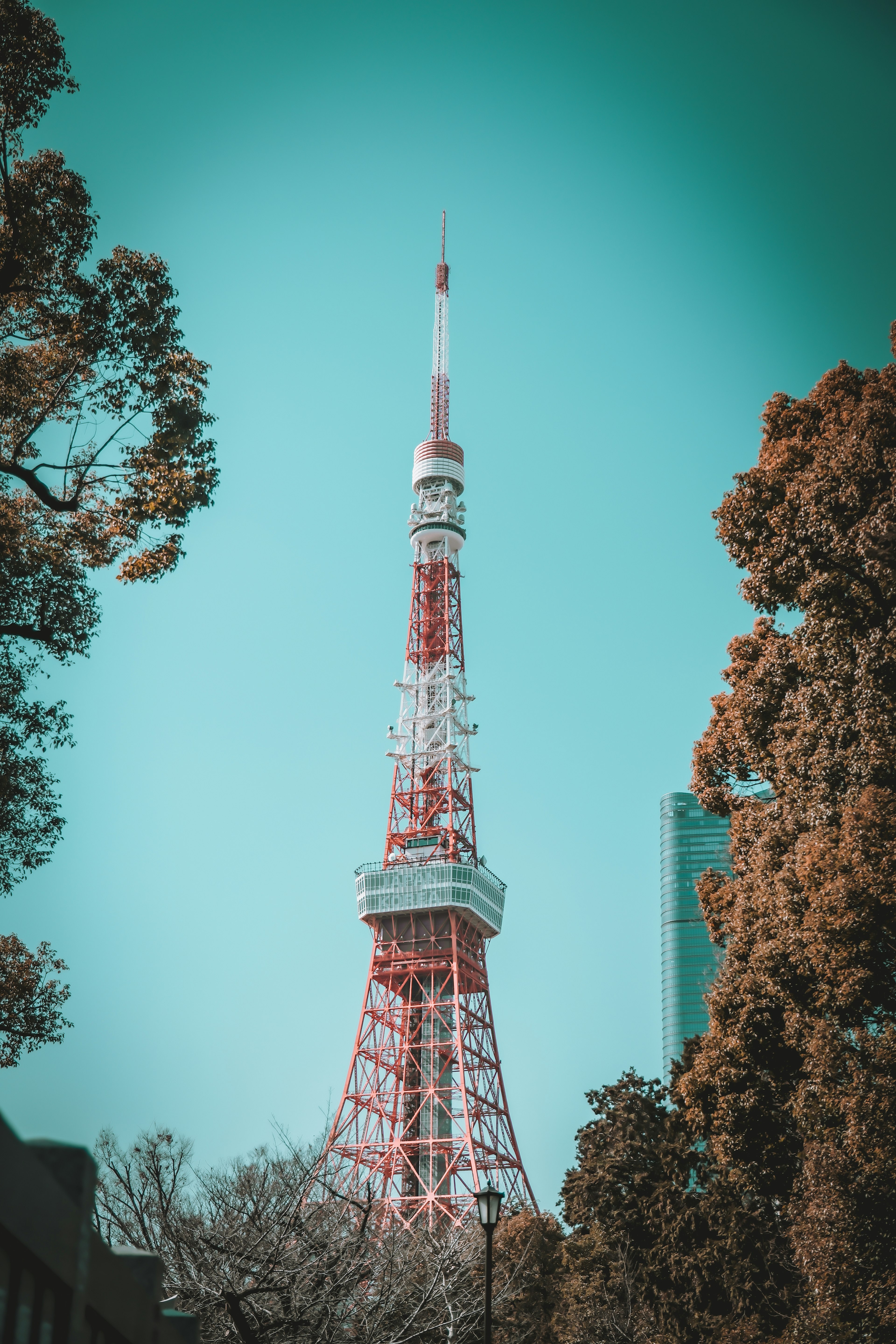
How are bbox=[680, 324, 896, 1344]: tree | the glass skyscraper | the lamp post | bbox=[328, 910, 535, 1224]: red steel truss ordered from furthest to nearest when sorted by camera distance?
the glass skyscraper → bbox=[328, 910, 535, 1224]: red steel truss → the lamp post → bbox=[680, 324, 896, 1344]: tree

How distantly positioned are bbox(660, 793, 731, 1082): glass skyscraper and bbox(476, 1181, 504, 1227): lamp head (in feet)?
409

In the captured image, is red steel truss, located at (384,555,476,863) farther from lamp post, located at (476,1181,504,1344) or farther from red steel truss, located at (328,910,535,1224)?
lamp post, located at (476,1181,504,1344)

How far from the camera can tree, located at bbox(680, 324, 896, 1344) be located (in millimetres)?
12023

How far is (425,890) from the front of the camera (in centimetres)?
5538

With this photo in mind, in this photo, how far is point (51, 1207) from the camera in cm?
326

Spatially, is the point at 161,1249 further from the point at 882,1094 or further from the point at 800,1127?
the point at 882,1094

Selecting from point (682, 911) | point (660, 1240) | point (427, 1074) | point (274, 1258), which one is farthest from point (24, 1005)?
point (682, 911)

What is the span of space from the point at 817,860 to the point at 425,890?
4369 cm

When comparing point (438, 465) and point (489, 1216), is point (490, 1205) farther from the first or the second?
point (438, 465)

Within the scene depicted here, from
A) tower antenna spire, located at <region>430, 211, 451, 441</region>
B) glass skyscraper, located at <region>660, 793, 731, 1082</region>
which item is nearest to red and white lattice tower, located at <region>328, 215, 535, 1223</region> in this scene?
tower antenna spire, located at <region>430, 211, 451, 441</region>

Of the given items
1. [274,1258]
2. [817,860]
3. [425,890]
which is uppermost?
[425,890]

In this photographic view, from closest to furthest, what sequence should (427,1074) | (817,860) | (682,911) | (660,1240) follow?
(817,860) < (660,1240) < (427,1074) < (682,911)

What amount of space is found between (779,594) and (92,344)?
8645 mm

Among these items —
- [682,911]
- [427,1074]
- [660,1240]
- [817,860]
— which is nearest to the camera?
[817,860]
